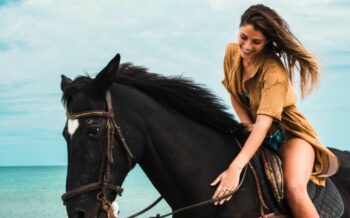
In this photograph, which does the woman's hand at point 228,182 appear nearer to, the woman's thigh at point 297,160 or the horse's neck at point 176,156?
the horse's neck at point 176,156

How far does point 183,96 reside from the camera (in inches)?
191

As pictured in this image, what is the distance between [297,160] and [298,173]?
0.36ft

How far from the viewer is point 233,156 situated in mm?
4812

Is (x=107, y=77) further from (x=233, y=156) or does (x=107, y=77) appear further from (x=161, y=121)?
(x=233, y=156)

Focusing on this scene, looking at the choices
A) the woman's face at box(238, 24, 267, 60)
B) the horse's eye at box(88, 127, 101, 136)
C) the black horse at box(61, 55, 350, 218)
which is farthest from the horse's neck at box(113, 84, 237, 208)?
the woman's face at box(238, 24, 267, 60)

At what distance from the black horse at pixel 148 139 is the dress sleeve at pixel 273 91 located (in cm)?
29

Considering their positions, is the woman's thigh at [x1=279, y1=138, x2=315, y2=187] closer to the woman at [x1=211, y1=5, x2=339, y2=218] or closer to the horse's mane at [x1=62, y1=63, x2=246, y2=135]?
the woman at [x1=211, y1=5, x2=339, y2=218]

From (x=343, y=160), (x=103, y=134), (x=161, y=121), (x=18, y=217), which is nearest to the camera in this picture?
(x=103, y=134)

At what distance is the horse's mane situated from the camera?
480 centimetres

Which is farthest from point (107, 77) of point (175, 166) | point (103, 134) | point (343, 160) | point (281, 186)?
point (343, 160)

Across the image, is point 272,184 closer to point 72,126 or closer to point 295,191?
point 295,191

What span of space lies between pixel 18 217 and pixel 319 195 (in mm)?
34812

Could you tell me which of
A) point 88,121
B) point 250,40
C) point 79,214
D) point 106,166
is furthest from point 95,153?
point 250,40

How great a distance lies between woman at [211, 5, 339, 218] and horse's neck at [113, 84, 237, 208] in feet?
0.42
